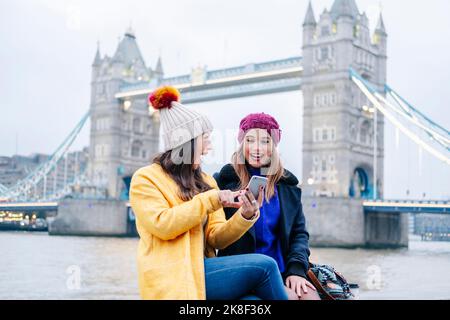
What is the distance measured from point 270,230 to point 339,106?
26775 mm

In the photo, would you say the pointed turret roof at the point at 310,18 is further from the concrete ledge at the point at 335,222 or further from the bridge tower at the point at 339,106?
the concrete ledge at the point at 335,222

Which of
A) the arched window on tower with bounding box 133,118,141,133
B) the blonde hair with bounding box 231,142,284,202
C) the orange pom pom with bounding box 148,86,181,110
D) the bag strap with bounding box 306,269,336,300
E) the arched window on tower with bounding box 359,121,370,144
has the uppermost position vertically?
the arched window on tower with bounding box 133,118,141,133

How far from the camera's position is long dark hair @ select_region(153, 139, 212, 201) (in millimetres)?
2177

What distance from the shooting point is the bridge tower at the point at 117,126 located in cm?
3722

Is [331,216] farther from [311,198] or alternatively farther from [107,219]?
[107,219]

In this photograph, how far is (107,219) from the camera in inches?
1251

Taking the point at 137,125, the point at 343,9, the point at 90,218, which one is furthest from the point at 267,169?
the point at 137,125

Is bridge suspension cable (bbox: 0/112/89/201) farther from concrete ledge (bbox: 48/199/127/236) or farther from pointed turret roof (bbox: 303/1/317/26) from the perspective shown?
pointed turret roof (bbox: 303/1/317/26)

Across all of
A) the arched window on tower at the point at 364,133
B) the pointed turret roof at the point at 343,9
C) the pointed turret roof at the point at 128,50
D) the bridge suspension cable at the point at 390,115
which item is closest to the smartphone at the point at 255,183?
the bridge suspension cable at the point at 390,115

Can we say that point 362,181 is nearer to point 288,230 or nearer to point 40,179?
point 40,179

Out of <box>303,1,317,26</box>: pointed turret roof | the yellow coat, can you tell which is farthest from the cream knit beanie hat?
<box>303,1,317,26</box>: pointed turret roof

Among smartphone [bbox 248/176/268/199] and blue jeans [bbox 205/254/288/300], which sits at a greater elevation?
smartphone [bbox 248/176/268/199]

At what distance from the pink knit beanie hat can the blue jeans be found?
0.64m

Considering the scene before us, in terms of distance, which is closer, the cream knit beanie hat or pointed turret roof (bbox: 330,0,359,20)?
the cream knit beanie hat
